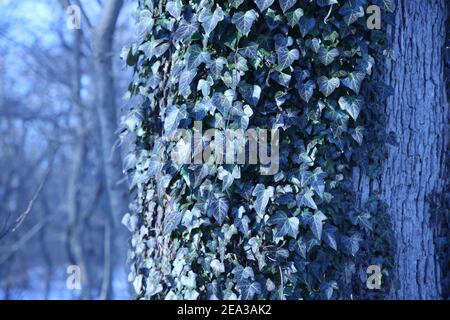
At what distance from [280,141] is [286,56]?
41cm

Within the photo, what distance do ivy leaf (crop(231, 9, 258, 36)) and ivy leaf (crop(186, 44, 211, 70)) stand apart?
8.1 inches

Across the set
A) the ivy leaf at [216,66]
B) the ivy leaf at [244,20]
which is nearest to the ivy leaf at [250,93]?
the ivy leaf at [216,66]

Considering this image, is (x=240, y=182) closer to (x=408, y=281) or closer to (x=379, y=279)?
(x=379, y=279)

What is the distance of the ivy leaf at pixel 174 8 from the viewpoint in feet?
9.72

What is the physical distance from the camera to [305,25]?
2838 millimetres

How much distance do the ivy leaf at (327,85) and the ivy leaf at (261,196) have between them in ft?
1.76

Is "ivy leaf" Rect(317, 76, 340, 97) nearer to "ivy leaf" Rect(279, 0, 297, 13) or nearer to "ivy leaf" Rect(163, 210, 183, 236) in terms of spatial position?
"ivy leaf" Rect(279, 0, 297, 13)

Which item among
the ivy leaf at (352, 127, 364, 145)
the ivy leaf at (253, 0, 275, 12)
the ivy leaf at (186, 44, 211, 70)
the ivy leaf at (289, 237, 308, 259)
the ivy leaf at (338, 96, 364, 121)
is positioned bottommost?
the ivy leaf at (289, 237, 308, 259)

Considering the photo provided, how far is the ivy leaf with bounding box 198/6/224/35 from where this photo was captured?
2.81 meters

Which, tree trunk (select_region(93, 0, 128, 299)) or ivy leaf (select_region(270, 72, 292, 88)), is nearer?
ivy leaf (select_region(270, 72, 292, 88))

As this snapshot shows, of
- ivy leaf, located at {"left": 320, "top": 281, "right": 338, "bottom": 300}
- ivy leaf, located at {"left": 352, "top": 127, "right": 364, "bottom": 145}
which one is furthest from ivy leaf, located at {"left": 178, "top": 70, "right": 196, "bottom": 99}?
ivy leaf, located at {"left": 320, "top": 281, "right": 338, "bottom": 300}

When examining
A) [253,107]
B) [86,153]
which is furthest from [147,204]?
[86,153]

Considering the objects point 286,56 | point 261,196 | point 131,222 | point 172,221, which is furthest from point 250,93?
point 131,222

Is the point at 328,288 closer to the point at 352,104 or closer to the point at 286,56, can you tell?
the point at 352,104
